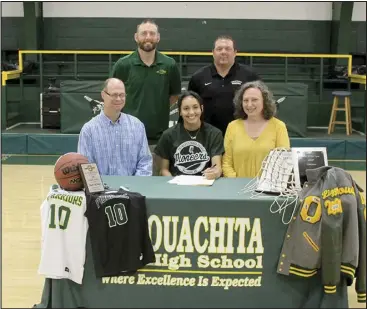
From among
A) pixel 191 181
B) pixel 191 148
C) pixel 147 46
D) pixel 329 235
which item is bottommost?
pixel 329 235

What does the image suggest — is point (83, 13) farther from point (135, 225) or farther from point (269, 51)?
point (135, 225)

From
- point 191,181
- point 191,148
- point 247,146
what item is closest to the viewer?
point 191,181

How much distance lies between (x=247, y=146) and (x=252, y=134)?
0.12 metres

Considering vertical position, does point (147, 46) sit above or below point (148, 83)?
above

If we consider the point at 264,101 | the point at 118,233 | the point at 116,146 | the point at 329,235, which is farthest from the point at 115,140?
the point at 329,235

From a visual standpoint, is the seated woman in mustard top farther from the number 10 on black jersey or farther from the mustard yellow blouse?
the number 10 on black jersey

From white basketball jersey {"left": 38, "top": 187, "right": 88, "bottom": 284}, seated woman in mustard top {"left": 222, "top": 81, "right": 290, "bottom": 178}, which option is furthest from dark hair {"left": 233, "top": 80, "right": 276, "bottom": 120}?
white basketball jersey {"left": 38, "top": 187, "right": 88, "bottom": 284}

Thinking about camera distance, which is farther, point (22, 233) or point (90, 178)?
point (22, 233)

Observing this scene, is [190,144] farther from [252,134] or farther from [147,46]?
[147,46]

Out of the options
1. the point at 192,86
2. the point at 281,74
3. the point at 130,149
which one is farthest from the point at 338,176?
the point at 281,74

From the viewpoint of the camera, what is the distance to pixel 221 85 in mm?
5020

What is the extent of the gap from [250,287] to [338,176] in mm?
879

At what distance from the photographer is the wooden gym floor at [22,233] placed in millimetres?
4161

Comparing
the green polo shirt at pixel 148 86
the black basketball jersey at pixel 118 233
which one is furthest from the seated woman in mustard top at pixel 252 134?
the black basketball jersey at pixel 118 233
